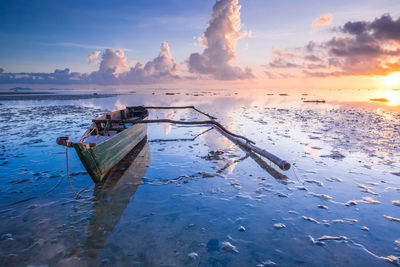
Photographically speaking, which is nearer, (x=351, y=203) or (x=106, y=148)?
(x=351, y=203)

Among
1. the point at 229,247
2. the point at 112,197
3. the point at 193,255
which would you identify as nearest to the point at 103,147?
the point at 112,197

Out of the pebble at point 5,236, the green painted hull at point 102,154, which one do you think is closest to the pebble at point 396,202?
the green painted hull at point 102,154

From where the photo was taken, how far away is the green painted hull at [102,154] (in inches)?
228

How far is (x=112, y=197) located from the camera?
5.99m

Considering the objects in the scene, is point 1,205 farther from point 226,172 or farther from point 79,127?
point 79,127

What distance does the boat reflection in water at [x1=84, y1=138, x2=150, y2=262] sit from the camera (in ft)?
14.1

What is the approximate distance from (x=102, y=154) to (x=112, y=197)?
1.60m

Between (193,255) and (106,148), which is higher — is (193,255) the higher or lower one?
the lower one

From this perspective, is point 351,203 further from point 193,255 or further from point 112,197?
point 112,197

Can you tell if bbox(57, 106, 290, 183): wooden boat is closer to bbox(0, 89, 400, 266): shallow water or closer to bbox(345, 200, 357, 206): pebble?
bbox(0, 89, 400, 266): shallow water

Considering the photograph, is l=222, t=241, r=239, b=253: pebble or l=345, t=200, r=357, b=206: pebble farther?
l=345, t=200, r=357, b=206: pebble

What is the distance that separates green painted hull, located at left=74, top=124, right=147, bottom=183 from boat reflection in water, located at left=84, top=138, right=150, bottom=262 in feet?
1.61

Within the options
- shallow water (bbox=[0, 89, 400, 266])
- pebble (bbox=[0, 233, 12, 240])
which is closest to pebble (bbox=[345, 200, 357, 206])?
shallow water (bbox=[0, 89, 400, 266])

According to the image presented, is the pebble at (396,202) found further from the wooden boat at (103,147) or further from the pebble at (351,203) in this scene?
the wooden boat at (103,147)
